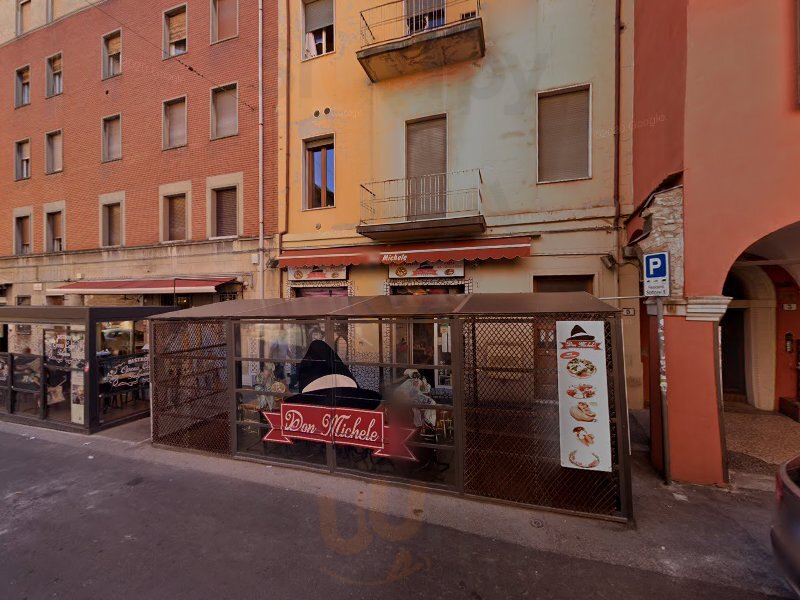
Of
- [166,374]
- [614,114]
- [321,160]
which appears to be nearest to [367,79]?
[321,160]

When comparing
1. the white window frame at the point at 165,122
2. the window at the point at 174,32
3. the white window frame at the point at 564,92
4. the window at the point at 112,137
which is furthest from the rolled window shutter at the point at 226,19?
the white window frame at the point at 564,92

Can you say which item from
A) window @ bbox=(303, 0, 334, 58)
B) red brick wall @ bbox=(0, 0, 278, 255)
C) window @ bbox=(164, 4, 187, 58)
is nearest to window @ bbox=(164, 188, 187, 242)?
red brick wall @ bbox=(0, 0, 278, 255)

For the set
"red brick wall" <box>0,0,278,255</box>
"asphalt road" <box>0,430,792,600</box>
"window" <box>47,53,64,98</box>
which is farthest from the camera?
"window" <box>47,53,64,98</box>

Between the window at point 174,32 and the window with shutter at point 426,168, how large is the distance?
30.2ft

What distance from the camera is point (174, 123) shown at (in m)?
12.2

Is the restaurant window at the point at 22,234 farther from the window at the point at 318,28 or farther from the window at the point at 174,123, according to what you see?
the window at the point at 318,28

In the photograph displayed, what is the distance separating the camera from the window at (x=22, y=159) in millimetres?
15414

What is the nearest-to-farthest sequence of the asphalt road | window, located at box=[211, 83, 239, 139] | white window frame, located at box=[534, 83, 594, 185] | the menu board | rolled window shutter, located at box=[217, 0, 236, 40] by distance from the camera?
1. the asphalt road
2. the menu board
3. white window frame, located at box=[534, 83, 594, 185]
4. window, located at box=[211, 83, 239, 139]
5. rolled window shutter, located at box=[217, 0, 236, 40]

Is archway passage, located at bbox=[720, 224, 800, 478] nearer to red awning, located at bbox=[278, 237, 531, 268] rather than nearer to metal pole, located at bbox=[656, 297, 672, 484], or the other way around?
metal pole, located at bbox=[656, 297, 672, 484]

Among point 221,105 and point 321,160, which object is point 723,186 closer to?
point 321,160

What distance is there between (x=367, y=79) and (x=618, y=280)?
8.17 m

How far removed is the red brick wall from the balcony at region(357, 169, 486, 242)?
345 cm

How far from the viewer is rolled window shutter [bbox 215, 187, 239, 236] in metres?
11.4

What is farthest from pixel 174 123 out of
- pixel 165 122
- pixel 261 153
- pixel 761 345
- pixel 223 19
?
pixel 761 345
